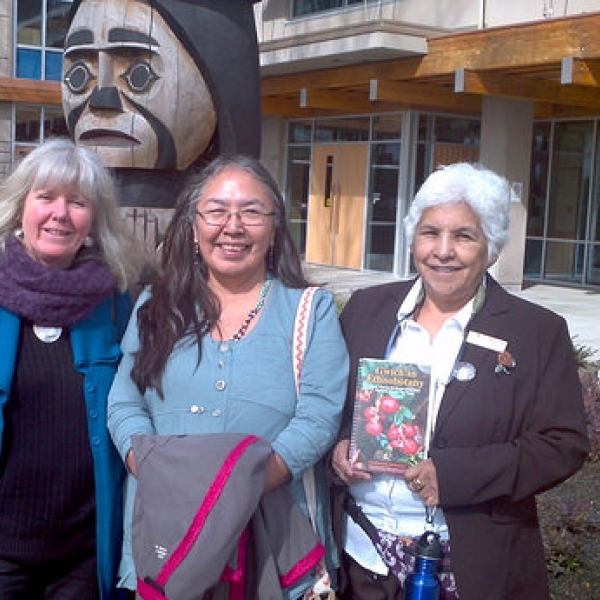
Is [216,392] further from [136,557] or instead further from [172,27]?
[172,27]

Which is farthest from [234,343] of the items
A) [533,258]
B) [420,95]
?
[533,258]

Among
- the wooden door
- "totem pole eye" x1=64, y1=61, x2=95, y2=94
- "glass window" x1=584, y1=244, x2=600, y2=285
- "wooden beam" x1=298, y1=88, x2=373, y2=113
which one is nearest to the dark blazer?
"totem pole eye" x1=64, y1=61, x2=95, y2=94

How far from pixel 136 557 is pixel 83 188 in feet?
3.36

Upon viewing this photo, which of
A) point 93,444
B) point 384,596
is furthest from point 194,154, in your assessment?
point 384,596

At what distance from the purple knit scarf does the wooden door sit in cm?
1309

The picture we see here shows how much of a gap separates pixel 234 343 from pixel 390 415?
442 mm

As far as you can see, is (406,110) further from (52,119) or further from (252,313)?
(252,313)

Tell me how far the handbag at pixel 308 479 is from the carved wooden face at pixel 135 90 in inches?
110

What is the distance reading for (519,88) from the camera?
1202 cm

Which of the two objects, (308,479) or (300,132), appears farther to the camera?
(300,132)

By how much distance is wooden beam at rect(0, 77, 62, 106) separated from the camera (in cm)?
1798

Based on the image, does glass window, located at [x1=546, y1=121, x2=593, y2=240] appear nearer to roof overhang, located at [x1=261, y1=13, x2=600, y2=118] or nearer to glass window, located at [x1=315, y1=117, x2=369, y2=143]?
roof overhang, located at [x1=261, y1=13, x2=600, y2=118]

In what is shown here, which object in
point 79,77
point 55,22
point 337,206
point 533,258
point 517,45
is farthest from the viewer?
point 55,22

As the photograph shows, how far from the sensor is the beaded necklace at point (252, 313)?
7.53 ft
